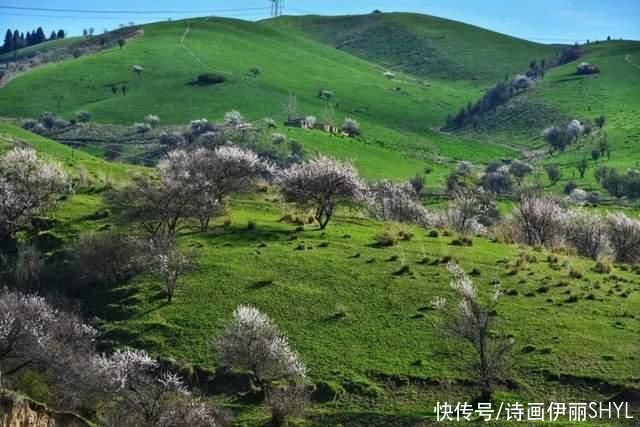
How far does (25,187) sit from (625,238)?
168 feet

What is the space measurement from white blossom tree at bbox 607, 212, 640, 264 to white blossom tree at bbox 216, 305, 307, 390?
135ft

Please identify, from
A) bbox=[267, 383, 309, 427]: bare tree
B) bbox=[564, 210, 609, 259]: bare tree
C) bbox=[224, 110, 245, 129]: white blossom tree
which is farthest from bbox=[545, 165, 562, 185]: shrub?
bbox=[267, 383, 309, 427]: bare tree

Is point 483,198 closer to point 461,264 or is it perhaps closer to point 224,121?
point 461,264

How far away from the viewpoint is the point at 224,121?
141 meters

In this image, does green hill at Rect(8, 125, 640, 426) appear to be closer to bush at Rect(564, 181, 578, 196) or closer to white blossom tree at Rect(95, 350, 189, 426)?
white blossom tree at Rect(95, 350, 189, 426)

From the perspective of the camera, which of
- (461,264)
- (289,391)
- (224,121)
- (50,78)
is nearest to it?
(289,391)

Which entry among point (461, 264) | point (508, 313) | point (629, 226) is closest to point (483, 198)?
point (629, 226)

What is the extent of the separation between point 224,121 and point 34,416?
12156cm

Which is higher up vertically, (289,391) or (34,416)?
(34,416)

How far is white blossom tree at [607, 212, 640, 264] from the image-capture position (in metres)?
67.5

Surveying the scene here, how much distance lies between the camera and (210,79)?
172 m

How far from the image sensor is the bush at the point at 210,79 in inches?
6742

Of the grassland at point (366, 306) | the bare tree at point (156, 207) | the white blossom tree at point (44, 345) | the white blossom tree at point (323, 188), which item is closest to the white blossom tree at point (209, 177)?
the bare tree at point (156, 207)

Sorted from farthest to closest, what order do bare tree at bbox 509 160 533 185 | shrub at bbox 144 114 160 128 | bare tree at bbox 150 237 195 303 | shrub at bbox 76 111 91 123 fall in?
shrub at bbox 76 111 91 123, shrub at bbox 144 114 160 128, bare tree at bbox 509 160 533 185, bare tree at bbox 150 237 195 303
